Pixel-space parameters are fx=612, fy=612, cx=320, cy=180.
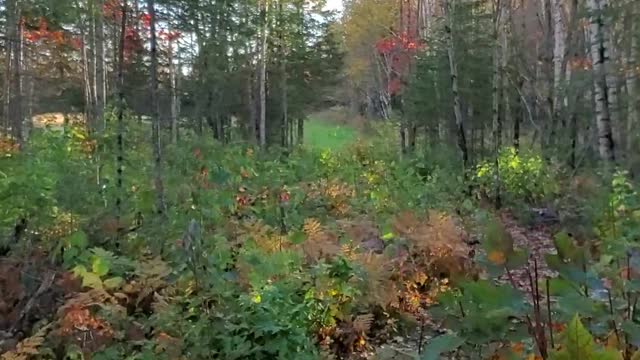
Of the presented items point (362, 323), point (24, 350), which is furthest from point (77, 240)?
point (362, 323)

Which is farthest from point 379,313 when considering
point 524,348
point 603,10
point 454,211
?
point 603,10

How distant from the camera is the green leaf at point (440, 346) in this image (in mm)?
1428

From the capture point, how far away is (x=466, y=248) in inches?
274

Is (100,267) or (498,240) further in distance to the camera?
(100,267)

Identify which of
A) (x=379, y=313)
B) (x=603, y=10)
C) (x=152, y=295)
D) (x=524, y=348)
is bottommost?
(x=379, y=313)

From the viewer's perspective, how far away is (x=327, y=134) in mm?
39250

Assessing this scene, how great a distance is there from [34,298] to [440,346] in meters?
4.05

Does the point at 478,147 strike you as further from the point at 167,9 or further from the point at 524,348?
the point at 524,348

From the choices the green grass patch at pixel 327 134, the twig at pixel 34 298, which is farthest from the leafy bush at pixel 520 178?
the green grass patch at pixel 327 134

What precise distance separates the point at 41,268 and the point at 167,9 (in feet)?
14.5

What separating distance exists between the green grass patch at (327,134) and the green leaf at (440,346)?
2648cm

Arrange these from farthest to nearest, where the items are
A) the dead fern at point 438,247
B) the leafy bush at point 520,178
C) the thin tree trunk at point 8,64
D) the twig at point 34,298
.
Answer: the thin tree trunk at point 8,64
the leafy bush at point 520,178
the dead fern at point 438,247
the twig at point 34,298

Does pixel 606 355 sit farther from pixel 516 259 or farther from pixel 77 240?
pixel 77 240

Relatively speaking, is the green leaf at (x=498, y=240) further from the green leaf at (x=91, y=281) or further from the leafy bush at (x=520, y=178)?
the leafy bush at (x=520, y=178)
